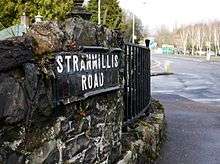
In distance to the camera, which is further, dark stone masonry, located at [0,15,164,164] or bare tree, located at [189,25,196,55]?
bare tree, located at [189,25,196,55]

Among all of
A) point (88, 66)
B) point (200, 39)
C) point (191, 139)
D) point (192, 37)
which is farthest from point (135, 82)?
point (192, 37)

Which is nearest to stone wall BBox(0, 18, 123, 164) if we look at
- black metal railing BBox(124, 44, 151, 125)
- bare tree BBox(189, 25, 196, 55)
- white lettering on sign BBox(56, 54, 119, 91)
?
white lettering on sign BBox(56, 54, 119, 91)

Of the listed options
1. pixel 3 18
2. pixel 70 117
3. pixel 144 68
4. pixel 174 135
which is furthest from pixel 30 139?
pixel 3 18

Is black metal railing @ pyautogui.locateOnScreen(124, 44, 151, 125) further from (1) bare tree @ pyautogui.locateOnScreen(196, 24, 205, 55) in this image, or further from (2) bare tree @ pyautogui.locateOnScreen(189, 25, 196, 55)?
(1) bare tree @ pyautogui.locateOnScreen(196, 24, 205, 55)

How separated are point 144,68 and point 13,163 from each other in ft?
18.2

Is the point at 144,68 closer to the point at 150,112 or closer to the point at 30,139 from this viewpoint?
the point at 150,112

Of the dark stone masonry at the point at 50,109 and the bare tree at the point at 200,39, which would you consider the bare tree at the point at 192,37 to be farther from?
the dark stone masonry at the point at 50,109

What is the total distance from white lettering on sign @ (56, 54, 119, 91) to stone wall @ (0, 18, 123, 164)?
0.10 m

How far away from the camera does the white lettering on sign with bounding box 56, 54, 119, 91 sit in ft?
12.4

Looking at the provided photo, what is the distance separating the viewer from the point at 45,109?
3457 mm

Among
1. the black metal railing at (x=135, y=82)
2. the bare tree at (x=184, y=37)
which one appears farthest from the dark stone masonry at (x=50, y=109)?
the bare tree at (x=184, y=37)

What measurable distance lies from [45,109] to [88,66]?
34.9 inches

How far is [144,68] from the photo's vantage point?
8.50m

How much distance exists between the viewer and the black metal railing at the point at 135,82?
6566 mm
